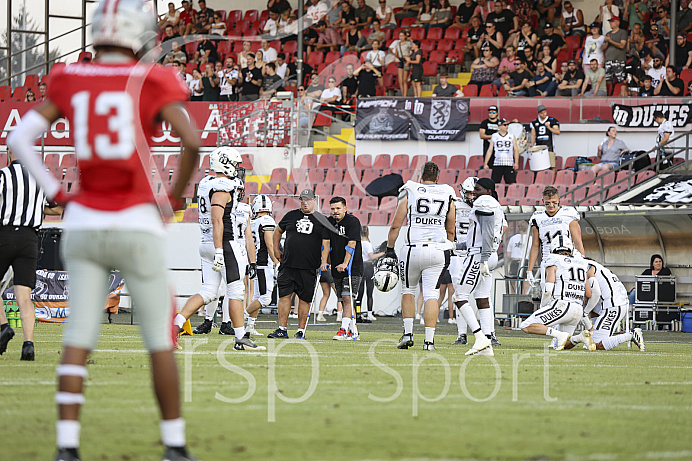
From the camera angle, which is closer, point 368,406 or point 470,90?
point 368,406

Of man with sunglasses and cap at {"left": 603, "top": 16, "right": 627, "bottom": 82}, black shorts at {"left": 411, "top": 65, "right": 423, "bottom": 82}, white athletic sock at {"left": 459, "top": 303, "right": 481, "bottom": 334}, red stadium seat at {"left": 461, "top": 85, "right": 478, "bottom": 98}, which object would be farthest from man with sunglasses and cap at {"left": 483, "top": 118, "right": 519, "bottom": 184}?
white athletic sock at {"left": 459, "top": 303, "right": 481, "bottom": 334}

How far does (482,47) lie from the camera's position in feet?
85.2

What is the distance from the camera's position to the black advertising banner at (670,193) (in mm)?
18750

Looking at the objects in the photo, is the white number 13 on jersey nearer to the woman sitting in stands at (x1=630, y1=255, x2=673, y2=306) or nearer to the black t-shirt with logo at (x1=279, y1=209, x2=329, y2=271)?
the black t-shirt with logo at (x1=279, y1=209, x2=329, y2=271)

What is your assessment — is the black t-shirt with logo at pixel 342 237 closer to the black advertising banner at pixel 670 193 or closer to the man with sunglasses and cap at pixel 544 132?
the black advertising banner at pixel 670 193

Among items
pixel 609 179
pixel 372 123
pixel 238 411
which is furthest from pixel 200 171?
pixel 238 411

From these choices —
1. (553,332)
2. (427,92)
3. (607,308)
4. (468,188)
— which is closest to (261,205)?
(468,188)

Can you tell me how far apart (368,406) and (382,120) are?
18.7 metres

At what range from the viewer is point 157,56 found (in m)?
30.1

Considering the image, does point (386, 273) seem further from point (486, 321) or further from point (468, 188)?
point (468, 188)

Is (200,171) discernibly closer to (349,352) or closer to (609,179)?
(609,179)

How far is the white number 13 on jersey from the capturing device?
4.33 metres

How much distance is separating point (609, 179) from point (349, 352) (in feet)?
40.4

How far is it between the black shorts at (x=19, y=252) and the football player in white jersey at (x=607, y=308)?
6.50 m
